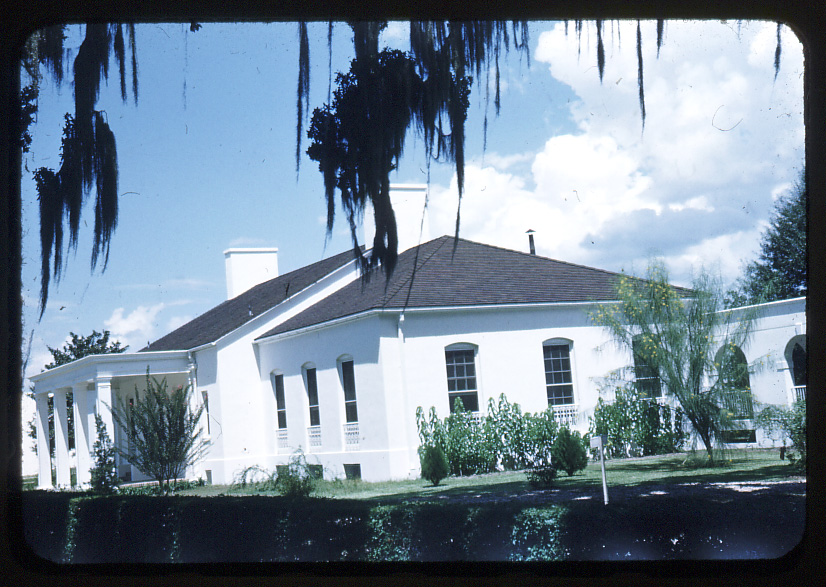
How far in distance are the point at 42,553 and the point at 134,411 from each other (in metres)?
1.71

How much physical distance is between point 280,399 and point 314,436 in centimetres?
53

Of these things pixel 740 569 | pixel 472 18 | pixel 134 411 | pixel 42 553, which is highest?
pixel 472 18

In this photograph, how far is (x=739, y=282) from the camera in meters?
5.98

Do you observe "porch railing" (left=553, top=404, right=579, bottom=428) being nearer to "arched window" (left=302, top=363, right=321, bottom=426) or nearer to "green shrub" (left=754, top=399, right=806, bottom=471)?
"green shrub" (left=754, top=399, right=806, bottom=471)

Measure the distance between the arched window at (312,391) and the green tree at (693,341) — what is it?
3163 millimetres

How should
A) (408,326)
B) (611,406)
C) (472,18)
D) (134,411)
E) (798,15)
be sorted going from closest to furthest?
(798,15), (472,18), (134,411), (611,406), (408,326)

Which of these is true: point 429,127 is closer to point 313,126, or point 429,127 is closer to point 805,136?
point 313,126

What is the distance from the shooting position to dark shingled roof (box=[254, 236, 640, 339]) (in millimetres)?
6297

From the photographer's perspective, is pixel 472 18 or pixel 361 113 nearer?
pixel 472 18

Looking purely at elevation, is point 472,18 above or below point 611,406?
above

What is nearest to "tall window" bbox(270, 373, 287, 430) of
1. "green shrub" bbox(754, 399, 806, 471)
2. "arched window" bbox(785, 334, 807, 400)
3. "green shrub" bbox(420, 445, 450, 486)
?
"green shrub" bbox(420, 445, 450, 486)

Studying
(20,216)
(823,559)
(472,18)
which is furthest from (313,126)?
(823,559)

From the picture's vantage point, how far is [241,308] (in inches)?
270

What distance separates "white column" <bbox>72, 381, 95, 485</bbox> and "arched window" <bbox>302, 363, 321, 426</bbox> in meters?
2.06
